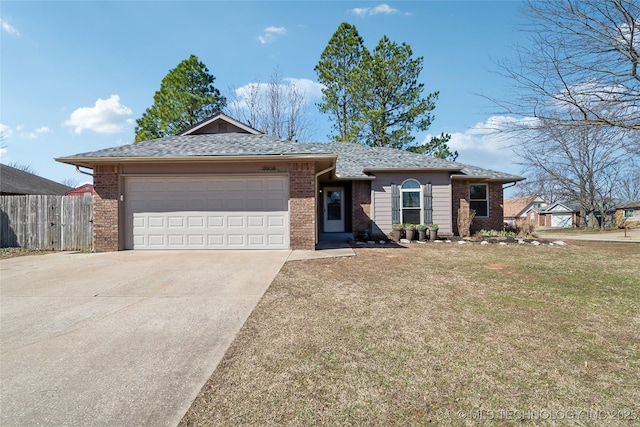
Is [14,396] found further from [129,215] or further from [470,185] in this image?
[470,185]

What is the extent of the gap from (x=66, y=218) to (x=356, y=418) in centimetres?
1154

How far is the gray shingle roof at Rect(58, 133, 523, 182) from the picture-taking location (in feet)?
28.5

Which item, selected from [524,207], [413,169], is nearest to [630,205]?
[524,207]

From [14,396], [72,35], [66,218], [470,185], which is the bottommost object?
[14,396]

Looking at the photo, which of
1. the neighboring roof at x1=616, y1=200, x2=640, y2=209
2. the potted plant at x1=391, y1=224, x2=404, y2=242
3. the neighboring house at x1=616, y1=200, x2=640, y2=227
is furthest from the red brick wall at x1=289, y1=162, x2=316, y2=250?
the neighboring roof at x1=616, y1=200, x2=640, y2=209

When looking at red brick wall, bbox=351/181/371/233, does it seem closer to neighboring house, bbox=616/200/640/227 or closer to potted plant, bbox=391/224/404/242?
potted plant, bbox=391/224/404/242

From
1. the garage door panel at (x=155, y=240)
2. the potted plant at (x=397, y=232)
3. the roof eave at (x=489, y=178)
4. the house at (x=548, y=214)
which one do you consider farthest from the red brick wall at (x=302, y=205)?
the house at (x=548, y=214)

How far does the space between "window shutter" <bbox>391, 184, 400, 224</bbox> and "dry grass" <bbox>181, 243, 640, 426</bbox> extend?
6875mm

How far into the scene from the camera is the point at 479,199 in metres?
13.6

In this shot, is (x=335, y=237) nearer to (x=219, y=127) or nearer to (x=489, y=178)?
(x=219, y=127)

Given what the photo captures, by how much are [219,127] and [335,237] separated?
6654mm

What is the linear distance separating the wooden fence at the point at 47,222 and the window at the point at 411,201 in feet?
37.3

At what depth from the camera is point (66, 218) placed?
9531 millimetres

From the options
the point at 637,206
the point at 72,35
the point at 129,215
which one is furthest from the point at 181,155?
the point at 637,206
